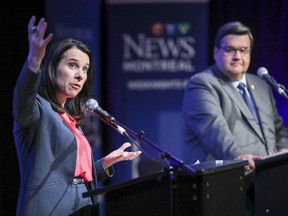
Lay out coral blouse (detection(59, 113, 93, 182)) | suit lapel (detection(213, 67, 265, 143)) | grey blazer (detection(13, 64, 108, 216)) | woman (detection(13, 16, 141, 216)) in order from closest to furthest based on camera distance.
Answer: woman (detection(13, 16, 141, 216)), grey blazer (detection(13, 64, 108, 216)), coral blouse (detection(59, 113, 93, 182)), suit lapel (detection(213, 67, 265, 143))

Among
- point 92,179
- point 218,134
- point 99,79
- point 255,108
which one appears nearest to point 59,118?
point 92,179

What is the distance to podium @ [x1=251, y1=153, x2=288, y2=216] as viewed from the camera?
3.55 m

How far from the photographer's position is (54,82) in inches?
120

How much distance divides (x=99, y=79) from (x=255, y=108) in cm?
158

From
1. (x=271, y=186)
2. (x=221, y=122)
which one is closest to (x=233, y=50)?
(x=221, y=122)

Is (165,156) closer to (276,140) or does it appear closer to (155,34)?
(276,140)

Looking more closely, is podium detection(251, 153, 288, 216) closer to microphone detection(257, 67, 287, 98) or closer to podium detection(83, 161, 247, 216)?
microphone detection(257, 67, 287, 98)

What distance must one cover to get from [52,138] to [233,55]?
2217mm

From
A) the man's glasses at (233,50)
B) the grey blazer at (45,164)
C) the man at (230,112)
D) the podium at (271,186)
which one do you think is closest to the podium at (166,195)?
the grey blazer at (45,164)

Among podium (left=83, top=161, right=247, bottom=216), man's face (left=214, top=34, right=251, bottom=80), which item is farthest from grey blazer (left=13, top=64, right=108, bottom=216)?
man's face (left=214, top=34, right=251, bottom=80)

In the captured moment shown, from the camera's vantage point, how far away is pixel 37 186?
2.86m

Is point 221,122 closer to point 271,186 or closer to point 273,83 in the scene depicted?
point 273,83

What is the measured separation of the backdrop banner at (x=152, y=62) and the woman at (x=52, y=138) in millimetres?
2451

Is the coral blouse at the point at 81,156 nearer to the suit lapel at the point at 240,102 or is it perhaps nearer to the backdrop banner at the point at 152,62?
the suit lapel at the point at 240,102
